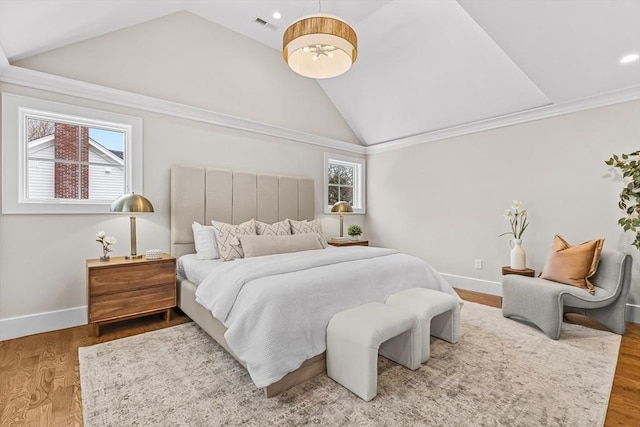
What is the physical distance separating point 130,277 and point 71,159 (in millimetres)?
1366

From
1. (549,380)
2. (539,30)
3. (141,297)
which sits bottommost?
(549,380)

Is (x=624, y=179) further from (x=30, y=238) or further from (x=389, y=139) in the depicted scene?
(x=30, y=238)

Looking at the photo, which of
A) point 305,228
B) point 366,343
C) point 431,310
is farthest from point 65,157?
point 431,310

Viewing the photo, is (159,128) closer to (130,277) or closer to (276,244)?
(130,277)

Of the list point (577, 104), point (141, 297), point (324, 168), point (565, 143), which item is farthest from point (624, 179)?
point (141, 297)

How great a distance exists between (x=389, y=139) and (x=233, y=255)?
3483mm

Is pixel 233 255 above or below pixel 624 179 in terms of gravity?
below

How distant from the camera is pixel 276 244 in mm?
3271

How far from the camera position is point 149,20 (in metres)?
3.38

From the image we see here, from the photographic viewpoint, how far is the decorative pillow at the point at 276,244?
314cm

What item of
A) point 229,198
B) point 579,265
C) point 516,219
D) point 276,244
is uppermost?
point 229,198

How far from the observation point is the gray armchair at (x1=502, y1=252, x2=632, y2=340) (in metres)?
2.65

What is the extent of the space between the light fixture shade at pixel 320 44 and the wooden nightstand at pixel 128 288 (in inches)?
88.7

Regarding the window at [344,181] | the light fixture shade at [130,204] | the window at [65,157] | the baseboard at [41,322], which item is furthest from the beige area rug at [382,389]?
the window at [344,181]
